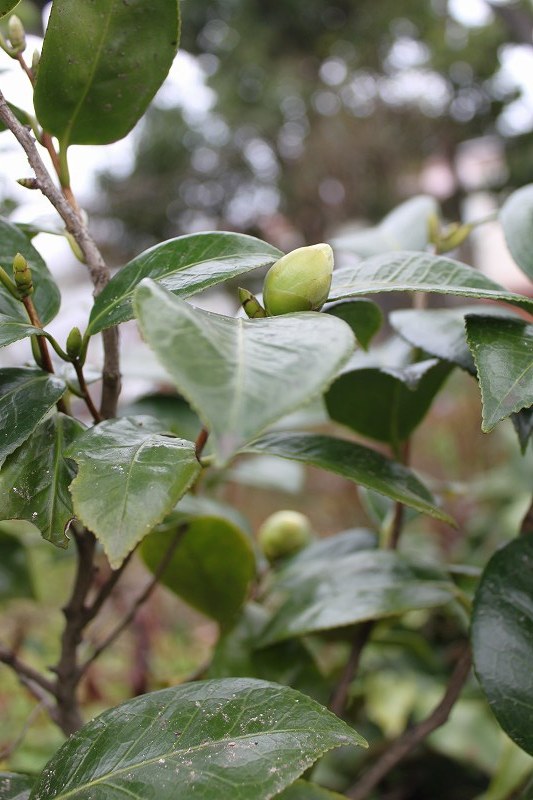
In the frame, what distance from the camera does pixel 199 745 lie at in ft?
0.99

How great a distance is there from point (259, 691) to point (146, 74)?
315 mm

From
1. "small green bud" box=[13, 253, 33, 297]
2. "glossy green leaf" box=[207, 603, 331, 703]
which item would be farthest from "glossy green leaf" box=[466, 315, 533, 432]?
"glossy green leaf" box=[207, 603, 331, 703]

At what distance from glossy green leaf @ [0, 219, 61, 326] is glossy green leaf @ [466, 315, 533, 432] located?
0.22m

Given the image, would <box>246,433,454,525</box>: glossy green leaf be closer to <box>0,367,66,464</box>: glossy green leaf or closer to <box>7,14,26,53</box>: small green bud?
<box>0,367,66,464</box>: glossy green leaf

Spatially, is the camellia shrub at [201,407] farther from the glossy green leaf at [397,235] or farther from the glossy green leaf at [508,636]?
the glossy green leaf at [397,235]

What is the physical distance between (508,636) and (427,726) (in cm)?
14

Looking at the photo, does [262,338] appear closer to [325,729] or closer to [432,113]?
[325,729]

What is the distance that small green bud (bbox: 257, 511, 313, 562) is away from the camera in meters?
0.65

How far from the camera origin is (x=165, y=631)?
Answer: 1730 mm

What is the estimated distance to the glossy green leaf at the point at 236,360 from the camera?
0.67ft

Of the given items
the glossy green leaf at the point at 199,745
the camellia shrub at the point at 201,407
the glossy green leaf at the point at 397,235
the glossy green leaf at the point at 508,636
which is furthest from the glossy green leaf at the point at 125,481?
the glossy green leaf at the point at 397,235

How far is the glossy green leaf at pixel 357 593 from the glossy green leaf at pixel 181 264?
254mm

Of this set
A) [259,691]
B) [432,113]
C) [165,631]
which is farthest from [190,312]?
[432,113]

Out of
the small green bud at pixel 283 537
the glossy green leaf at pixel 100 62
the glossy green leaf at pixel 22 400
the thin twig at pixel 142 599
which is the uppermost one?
the glossy green leaf at pixel 100 62
